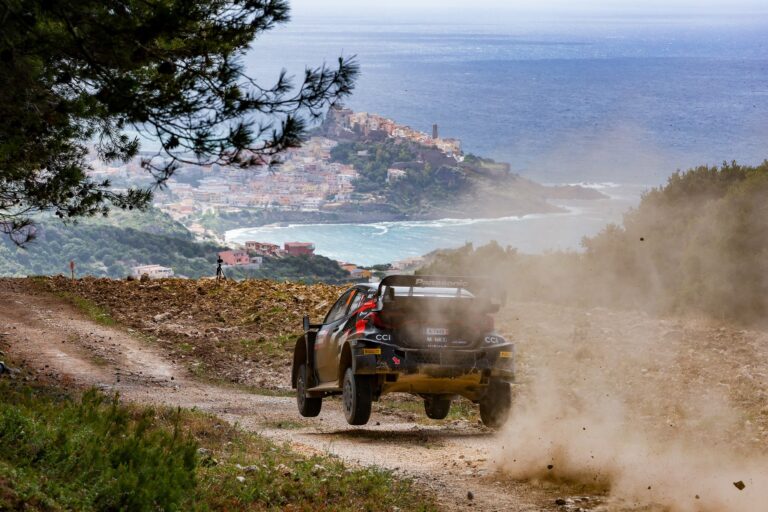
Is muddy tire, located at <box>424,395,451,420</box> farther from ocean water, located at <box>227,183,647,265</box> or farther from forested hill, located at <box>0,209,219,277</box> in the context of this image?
forested hill, located at <box>0,209,219,277</box>

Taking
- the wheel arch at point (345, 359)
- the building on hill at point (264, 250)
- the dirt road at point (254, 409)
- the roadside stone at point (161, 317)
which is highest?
the building on hill at point (264, 250)

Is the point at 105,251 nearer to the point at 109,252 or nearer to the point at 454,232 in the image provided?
the point at 109,252

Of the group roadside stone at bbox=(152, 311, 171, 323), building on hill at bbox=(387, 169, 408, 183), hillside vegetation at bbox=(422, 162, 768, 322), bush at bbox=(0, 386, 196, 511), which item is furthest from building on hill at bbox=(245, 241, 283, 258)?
bush at bbox=(0, 386, 196, 511)

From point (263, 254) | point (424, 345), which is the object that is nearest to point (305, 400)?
point (424, 345)

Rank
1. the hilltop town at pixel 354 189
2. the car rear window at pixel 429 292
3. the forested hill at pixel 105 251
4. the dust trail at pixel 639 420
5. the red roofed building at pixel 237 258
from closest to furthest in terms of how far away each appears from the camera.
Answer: the dust trail at pixel 639 420
the car rear window at pixel 429 292
the red roofed building at pixel 237 258
the forested hill at pixel 105 251
the hilltop town at pixel 354 189

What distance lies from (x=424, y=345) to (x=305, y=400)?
338 cm

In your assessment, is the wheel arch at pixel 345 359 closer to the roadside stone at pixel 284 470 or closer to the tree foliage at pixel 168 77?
the roadside stone at pixel 284 470

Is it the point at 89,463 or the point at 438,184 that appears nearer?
the point at 89,463

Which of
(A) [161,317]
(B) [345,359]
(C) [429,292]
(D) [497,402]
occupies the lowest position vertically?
(A) [161,317]

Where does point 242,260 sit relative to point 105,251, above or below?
above

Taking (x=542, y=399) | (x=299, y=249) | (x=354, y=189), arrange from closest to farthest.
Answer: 1. (x=542, y=399)
2. (x=299, y=249)
3. (x=354, y=189)

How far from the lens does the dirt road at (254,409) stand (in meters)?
11.8

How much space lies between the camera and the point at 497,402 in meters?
14.8

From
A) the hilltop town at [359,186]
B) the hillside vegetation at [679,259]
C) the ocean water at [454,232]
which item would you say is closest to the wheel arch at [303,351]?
the hillside vegetation at [679,259]
